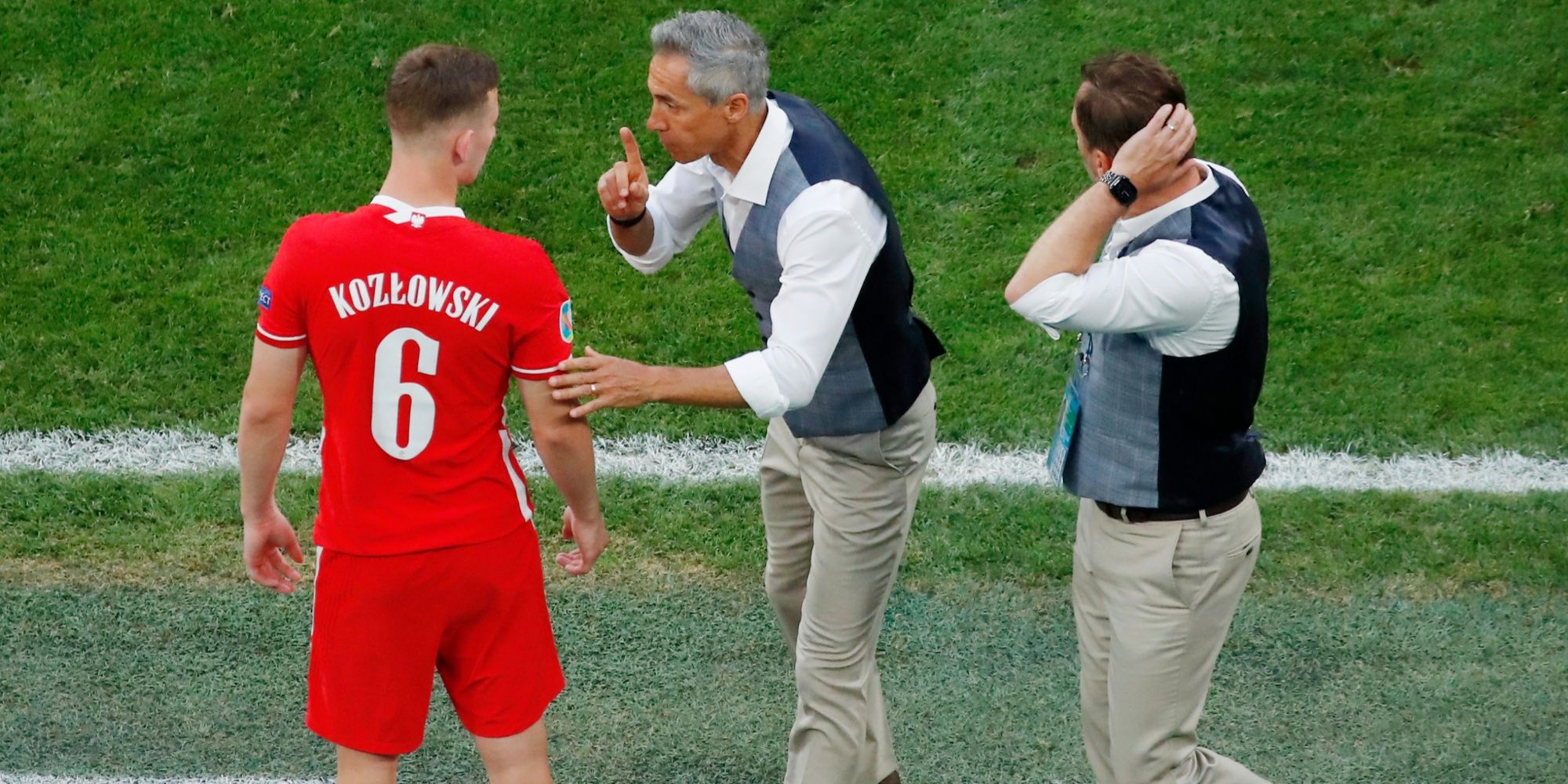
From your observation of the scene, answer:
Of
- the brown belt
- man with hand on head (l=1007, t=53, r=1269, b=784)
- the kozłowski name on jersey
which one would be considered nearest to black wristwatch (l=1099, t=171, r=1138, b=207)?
man with hand on head (l=1007, t=53, r=1269, b=784)

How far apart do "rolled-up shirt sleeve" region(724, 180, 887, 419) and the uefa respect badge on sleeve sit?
20.8 inches

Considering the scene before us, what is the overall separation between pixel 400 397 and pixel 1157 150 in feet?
4.93

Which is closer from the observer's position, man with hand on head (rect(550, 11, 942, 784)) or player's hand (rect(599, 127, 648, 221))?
man with hand on head (rect(550, 11, 942, 784))

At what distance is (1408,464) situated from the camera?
208 inches

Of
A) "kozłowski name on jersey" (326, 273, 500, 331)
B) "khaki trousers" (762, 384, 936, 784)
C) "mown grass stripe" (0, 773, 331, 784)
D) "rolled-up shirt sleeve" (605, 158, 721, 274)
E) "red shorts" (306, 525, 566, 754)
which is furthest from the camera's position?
"mown grass stripe" (0, 773, 331, 784)

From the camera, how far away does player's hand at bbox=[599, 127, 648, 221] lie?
12.0ft

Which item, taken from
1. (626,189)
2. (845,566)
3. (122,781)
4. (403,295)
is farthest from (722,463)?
(403,295)

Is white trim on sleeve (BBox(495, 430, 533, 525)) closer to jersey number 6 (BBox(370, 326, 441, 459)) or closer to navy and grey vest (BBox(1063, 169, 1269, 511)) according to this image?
jersey number 6 (BBox(370, 326, 441, 459))

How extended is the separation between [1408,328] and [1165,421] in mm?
3140

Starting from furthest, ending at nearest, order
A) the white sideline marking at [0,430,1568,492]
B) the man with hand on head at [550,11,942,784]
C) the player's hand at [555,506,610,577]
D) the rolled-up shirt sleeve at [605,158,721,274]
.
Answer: the white sideline marking at [0,430,1568,492] → the rolled-up shirt sleeve at [605,158,721,274] → the player's hand at [555,506,610,577] → the man with hand on head at [550,11,942,784]

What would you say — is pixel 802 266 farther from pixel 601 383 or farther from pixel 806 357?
pixel 601 383

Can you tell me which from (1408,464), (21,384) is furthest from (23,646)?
(1408,464)

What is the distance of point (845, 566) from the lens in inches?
144

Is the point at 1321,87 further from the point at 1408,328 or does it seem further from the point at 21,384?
the point at 21,384
